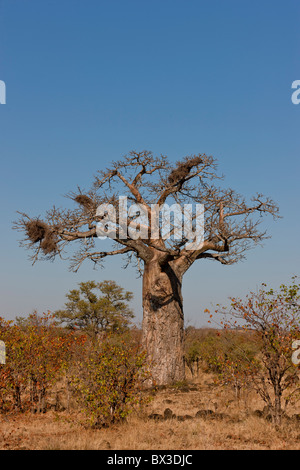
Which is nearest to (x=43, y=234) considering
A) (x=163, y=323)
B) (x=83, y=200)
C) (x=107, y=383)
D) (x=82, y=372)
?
(x=83, y=200)

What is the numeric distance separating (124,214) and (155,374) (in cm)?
439

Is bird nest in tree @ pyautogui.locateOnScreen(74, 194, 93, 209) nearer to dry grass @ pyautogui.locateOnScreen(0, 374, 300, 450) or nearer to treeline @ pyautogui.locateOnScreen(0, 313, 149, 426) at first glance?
treeline @ pyautogui.locateOnScreen(0, 313, 149, 426)

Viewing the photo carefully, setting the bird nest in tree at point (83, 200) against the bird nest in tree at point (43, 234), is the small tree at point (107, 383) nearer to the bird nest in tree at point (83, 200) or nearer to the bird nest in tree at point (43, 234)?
the bird nest in tree at point (43, 234)

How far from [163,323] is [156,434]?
5.96 meters

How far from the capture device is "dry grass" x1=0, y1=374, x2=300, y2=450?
19.0ft

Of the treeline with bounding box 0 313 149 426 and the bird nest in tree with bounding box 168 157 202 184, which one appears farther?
the bird nest in tree with bounding box 168 157 202 184

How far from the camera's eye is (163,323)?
12242mm

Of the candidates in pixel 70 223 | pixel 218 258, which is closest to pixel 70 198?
pixel 70 223

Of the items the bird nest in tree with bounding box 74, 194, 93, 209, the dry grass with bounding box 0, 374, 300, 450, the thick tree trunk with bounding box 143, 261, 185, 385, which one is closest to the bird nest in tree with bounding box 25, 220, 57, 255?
the bird nest in tree with bounding box 74, 194, 93, 209

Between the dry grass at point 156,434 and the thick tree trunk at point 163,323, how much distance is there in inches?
147

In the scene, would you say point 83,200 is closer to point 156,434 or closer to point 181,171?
point 181,171

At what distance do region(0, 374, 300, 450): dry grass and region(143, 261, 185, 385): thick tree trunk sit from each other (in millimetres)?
3726

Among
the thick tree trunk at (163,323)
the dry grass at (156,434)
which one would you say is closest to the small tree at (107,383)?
the dry grass at (156,434)

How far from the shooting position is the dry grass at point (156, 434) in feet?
19.0
